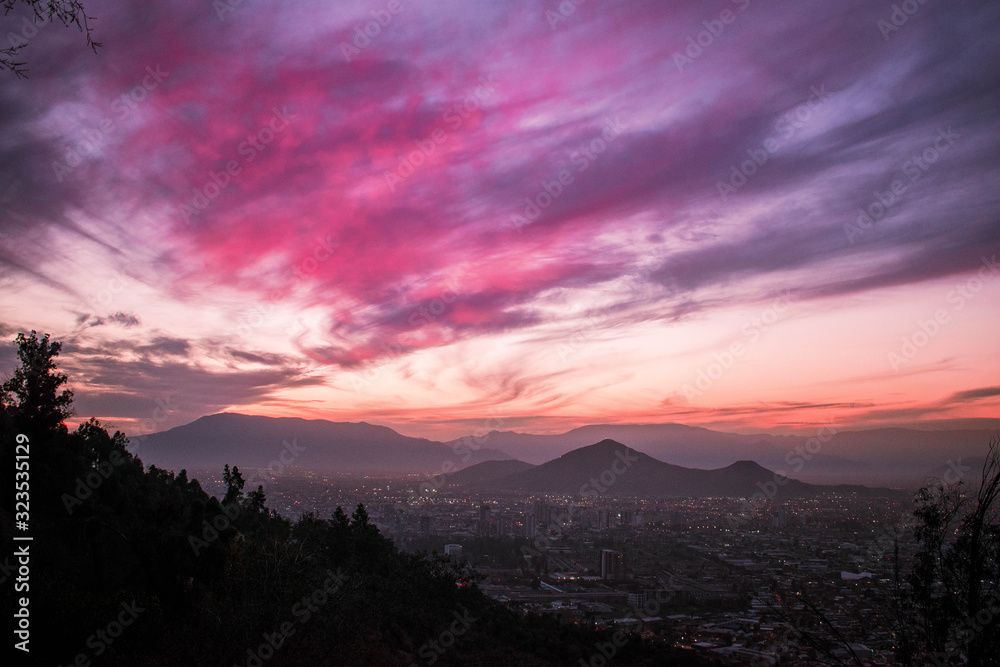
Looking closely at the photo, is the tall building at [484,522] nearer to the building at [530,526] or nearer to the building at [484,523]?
the building at [484,523]

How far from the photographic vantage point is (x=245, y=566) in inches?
482

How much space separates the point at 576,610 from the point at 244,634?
18.8m

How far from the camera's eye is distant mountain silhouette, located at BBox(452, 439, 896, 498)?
92944 mm

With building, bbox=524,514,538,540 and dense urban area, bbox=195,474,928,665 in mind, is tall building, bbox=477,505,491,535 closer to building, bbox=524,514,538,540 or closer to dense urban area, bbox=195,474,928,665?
dense urban area, bbox=195,474,928,665

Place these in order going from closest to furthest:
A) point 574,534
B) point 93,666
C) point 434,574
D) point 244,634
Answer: point 93,666
point 244,634
point 434,574
point 574,534

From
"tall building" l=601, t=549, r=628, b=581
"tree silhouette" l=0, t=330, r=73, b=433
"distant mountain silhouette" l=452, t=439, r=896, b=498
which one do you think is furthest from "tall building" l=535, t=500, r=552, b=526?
"tree silhouette" l=0, t=330, r=73, b=433

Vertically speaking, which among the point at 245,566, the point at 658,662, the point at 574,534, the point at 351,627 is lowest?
the point at 574,534

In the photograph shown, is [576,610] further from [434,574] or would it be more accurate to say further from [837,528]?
[837,528]

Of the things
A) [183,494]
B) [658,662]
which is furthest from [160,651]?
[183,494]

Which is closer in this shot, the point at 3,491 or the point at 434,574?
the point at 3,491

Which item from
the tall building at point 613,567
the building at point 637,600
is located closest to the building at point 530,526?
the tall building at point 613,567

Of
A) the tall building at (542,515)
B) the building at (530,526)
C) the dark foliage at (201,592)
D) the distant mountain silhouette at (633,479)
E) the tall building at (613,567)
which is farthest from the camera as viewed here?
the distant mountain silhouette at (633,479)

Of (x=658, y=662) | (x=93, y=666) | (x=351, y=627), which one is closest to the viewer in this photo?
(x=93, y=666)

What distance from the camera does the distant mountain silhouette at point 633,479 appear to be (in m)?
92.9
